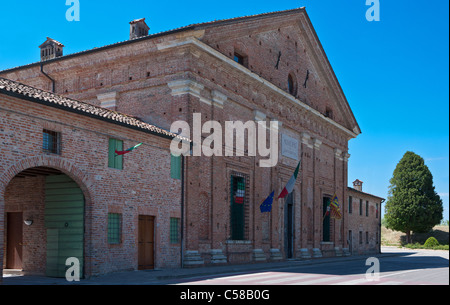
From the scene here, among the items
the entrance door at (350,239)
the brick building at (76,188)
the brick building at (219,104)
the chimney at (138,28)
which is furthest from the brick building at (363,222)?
the brick building at (76,188)

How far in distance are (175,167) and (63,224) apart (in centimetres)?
533

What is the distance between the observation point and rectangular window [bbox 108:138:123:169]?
1716 cm

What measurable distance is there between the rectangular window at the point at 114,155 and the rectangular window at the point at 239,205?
27.0ft

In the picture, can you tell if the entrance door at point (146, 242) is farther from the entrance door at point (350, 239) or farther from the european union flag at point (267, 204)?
the entrance door at point (350, 239)

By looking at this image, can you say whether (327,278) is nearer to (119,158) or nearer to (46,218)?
(119,158)

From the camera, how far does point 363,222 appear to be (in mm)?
45281

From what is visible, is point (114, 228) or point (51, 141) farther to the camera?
point (114, 228)

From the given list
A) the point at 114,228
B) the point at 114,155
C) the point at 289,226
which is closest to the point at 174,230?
the point at 114,228

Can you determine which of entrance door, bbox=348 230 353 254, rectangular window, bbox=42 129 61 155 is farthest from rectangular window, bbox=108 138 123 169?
entrance door, bbox=348 230 353 254

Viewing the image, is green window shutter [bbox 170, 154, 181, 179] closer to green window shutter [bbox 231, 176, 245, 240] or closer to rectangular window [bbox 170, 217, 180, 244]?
rectangular window [bbox 170, 217, 180, 244]

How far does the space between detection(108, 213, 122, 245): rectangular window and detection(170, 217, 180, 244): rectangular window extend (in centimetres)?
314

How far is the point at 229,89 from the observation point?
967 inches

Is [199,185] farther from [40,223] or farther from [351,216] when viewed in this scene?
[351,216]

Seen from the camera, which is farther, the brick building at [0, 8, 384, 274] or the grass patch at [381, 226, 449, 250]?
the grass patch at [381, 226, 449, 250]
